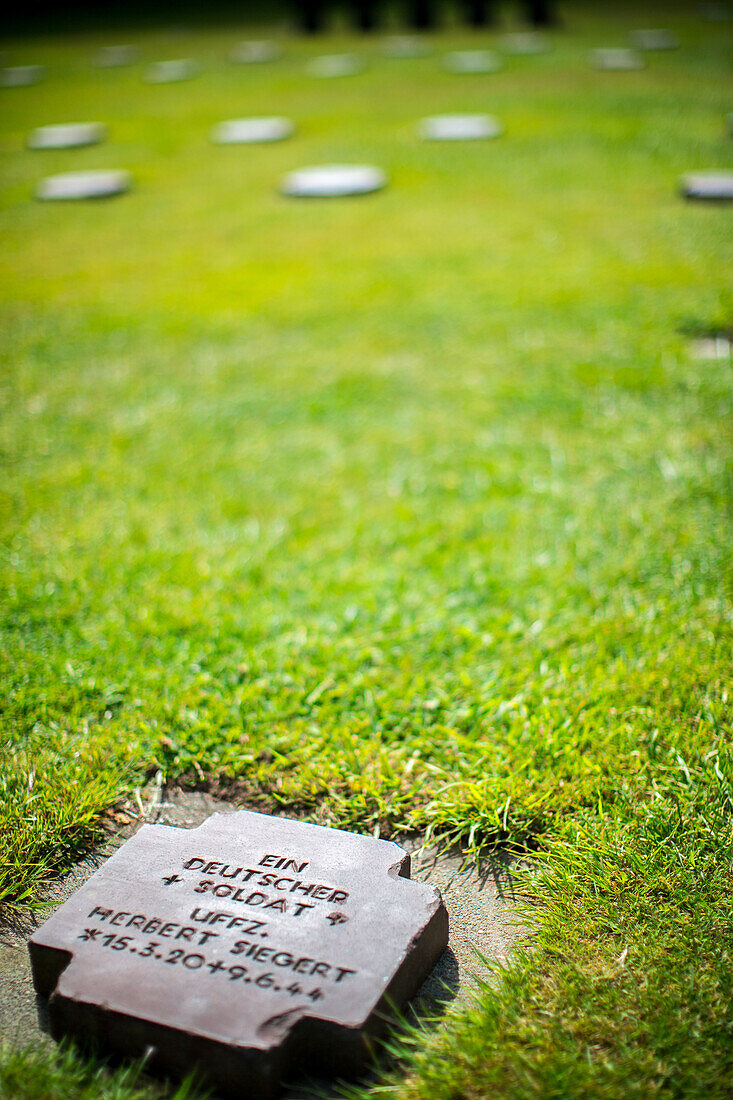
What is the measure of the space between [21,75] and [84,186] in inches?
339

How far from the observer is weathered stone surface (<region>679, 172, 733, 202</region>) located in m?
6.71

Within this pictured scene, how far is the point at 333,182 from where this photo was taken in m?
7.77

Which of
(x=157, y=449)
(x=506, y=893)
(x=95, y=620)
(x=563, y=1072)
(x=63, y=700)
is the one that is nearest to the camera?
(x=563, y=1072)

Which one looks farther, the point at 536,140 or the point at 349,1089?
the point at 536,140

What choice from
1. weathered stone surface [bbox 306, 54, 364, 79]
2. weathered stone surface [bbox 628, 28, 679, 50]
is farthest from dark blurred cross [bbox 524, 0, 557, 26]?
weathered stone surface [bbox 306, 54, 364, 79]

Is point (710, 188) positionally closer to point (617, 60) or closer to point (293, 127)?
point (293, 127)

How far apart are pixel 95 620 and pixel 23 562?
1.75 feet

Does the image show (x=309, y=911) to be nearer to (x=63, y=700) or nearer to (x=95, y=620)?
(x=63, y=700)

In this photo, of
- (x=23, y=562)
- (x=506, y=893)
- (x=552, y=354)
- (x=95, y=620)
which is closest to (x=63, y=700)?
(x=95, y=620)

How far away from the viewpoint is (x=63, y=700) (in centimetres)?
258

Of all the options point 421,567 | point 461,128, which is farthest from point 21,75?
point 421,567

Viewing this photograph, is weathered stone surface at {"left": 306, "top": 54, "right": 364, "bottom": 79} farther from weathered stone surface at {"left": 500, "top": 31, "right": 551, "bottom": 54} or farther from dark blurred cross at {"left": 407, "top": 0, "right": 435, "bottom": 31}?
dark blurred cross at {"left": 407, "top": 0, "right": 435, "bottom": 31}

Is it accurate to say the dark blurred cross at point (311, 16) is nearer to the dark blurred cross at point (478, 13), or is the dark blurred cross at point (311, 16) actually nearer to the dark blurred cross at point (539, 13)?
the dark blurred cross at point (478, 13)

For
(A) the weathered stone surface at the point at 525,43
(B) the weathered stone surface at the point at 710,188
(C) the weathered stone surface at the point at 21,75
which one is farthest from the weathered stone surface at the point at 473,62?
(B) the weathered stone surface at the point at 710,188
